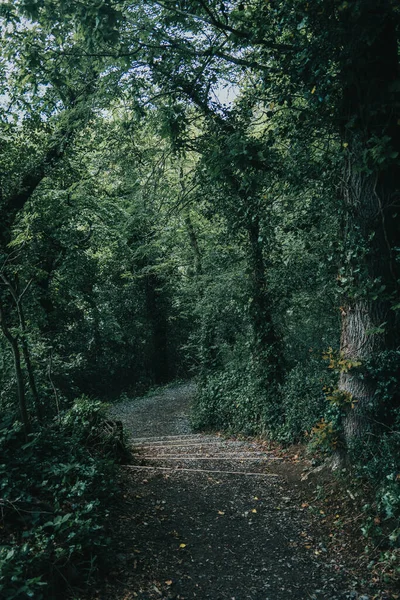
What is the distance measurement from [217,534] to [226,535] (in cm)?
9

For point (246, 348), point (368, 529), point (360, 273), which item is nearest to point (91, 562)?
point (368, 529)

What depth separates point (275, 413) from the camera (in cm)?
880

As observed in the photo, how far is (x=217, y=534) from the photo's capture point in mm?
4809

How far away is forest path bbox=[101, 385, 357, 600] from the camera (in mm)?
3902

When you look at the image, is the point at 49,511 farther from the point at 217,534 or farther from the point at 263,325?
the point at 263,325

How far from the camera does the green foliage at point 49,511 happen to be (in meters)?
3.36

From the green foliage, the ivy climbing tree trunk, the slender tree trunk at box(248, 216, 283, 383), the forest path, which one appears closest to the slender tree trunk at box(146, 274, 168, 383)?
the slender tree trunk at box(248, 216, 283, 383)

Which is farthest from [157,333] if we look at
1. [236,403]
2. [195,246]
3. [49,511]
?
[49,511]

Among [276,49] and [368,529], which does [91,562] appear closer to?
[368,529]

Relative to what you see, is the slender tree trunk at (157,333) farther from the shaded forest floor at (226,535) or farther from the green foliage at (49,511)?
the green foliage at (49,511)

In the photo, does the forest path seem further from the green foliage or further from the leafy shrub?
the leafy shrub

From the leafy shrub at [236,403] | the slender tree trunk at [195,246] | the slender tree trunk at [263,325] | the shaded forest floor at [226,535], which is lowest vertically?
the shaded forest floor at [226,535]

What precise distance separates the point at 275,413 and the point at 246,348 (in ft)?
8.15

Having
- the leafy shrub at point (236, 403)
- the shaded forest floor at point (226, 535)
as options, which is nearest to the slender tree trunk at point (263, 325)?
the leafy shrub at point (236, 403)
